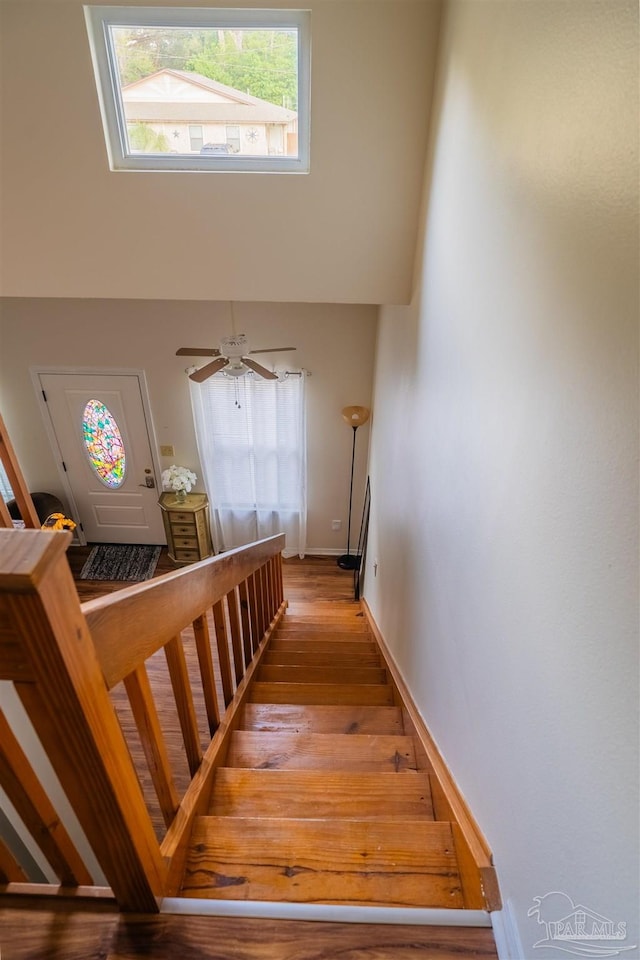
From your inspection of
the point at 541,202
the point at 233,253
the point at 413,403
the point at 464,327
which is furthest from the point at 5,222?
the point at 541,202

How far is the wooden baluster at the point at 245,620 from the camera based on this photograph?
6.94 ft

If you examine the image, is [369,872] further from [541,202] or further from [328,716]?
[541,202]

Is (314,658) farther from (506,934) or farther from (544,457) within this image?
(544,457)

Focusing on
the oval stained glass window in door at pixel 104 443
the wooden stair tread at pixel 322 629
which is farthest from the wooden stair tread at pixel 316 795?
the oval stained glass window in door at pixel 104 443

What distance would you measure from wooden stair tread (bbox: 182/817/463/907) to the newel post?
9.5 inches

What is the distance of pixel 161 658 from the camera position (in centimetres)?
316

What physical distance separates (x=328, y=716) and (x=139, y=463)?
3856 millimetres

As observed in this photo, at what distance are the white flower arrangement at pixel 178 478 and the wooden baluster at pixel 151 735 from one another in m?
3.96

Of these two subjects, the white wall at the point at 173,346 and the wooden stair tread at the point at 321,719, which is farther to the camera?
the white wall at the point at 173,346

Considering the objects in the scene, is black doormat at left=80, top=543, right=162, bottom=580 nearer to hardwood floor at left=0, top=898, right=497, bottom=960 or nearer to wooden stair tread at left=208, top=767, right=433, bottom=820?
wooden stair tread at left=208, top=767, right=433, bottom=820

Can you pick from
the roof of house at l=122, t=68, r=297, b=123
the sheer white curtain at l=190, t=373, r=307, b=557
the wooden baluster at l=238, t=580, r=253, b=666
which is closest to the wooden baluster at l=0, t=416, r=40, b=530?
the wooden baluster at l=238, t=580, r=253, b=666

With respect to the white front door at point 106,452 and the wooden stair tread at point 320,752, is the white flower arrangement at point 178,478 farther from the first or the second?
the wooden stair tread at point 320,752

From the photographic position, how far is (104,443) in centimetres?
488

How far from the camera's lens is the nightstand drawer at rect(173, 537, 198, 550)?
496 cm
